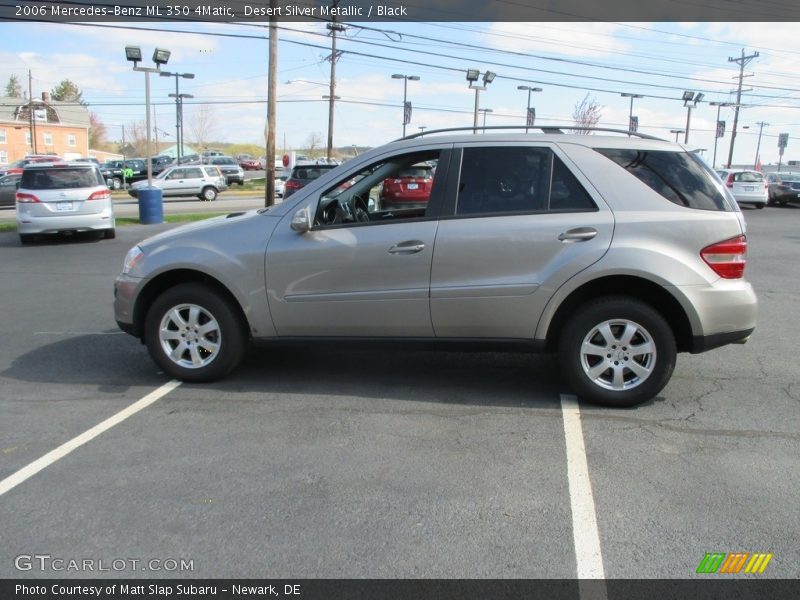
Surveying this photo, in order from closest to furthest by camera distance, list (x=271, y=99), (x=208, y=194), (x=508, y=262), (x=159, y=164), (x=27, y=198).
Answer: (x=508, y=262), (x=27, y=198), (x=271, y=99), (x=208, y=194), (x=159, y=164)

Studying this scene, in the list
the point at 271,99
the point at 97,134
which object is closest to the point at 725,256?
the point at 271,99

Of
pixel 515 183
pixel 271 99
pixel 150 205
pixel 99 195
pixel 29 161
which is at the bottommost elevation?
pixel 150 205

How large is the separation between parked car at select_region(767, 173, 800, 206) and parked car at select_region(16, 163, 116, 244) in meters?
25.7

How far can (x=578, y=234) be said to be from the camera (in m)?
4.61

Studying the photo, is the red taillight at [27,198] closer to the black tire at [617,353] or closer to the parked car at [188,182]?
the black tire at [617,353]

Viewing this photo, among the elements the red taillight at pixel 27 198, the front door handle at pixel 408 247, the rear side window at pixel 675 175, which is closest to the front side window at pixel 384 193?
the front door handle at pixel 408 247

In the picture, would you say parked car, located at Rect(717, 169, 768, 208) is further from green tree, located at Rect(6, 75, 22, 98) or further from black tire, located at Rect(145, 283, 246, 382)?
green tree, located at Rect(6, 75, 22, 98)

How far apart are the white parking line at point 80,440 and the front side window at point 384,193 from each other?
1.76 meters

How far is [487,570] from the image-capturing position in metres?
2.87

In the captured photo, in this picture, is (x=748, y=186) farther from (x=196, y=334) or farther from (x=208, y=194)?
(x=196, y=334)

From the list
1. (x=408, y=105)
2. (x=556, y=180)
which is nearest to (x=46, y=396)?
(x=556, y=180)

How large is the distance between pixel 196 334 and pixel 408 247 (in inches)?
70.4

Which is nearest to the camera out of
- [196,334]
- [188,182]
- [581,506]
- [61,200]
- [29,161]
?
[581,506]

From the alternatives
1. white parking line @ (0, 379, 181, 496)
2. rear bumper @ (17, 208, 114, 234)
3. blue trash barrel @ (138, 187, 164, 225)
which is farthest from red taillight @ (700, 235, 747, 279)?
blue trash barrel @ (138, 187, 164, 225)
